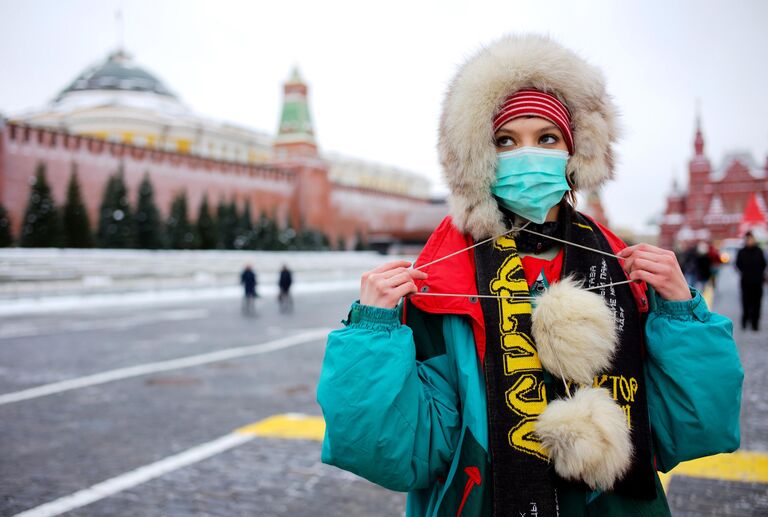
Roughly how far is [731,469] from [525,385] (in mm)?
3148

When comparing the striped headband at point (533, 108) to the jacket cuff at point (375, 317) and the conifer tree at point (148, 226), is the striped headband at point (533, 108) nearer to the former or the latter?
the jacket cuff at point (375, 317)

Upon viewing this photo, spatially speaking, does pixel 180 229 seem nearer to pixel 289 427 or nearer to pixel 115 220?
pixel 115 220

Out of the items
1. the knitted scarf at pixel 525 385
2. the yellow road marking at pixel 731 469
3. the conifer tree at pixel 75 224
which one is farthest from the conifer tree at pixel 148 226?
the knitted scarf at pixel 525 385

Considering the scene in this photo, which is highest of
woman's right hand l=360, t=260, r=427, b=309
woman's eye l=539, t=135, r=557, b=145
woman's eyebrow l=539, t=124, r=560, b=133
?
woman's eyebrow l=539, t=124, r=560, b=133

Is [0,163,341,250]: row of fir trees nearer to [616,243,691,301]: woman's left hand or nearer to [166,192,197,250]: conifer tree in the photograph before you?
[166,192,197,250]: conifer tree

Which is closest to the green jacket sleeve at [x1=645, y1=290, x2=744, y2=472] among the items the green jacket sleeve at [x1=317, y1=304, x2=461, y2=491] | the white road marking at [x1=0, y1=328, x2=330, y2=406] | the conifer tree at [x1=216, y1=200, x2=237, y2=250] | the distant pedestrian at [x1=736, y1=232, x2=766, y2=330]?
the green jacket sleeve at [x1=317, y1=304, x2=461, y2=491]

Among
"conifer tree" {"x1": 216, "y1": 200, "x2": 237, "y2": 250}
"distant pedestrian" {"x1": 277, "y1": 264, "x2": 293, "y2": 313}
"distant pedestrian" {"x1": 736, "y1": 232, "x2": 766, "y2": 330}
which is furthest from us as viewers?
"conifer tree" {"x1": 216, "y1": 200, "x2": 237, "y2": 250}

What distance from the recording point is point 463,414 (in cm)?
145

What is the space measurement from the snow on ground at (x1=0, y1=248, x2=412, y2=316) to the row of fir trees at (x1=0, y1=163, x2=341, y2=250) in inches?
45.6

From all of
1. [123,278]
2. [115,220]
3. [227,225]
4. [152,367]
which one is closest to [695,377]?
[152,367]

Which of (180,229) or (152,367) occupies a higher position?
(180,229)

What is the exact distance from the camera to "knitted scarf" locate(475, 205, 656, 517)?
1396mm

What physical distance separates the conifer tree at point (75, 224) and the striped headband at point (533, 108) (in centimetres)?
2638

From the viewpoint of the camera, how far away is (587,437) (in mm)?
1335
